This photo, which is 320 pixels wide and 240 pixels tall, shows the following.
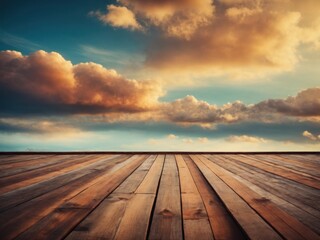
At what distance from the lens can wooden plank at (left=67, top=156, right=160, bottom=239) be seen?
1.24m

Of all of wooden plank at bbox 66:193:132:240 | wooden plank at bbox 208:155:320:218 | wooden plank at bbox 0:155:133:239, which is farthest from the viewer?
wooden plank at bbox 208:155:320:218

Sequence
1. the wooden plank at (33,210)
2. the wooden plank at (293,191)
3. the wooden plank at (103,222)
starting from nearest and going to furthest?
the wooden plank at (103,222), the wooden plank at (33,210), the wooden plank at (293,191)

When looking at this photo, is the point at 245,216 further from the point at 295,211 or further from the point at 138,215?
the point at 138,215

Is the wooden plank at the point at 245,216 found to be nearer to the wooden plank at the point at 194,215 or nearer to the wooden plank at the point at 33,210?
the wooden plank at the point at 194,215

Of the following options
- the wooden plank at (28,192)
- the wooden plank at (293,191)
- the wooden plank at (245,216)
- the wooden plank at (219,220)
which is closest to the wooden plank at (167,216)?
the wooden plank at (219,220)

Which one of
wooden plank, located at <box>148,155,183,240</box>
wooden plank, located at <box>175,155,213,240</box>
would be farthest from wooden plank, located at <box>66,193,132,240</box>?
wooden plank, located at <box>175,155,213,240</box>

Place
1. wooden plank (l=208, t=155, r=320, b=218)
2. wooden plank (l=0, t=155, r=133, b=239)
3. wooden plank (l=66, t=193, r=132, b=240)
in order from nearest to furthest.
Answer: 1. wooden plank (l=66, t=193, r=132, b=240)
2. wooden plank (l=0, t=155, r=133, b=239)
3. wooden plank (l=208, t=155, r=320, b=218)

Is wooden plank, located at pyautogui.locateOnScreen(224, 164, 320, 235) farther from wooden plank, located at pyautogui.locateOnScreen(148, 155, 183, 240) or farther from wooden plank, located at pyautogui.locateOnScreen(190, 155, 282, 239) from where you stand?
wooden plank, located at pyautogui.locateOnScreen(148, 155, 183, 240)

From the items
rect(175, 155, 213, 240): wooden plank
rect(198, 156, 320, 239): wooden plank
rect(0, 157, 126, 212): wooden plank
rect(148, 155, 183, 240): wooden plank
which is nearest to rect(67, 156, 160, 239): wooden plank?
rect(148, 155, 183, 240): wooden plank

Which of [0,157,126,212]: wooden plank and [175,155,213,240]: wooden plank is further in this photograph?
[0,157,126,212]: wooden plank

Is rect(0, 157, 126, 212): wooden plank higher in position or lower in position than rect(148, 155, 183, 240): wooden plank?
higher

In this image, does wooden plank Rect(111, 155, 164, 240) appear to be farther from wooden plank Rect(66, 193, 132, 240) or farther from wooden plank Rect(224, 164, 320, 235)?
wooden plank Rect(224, 164, 320, 235)

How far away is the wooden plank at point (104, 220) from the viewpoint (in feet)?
4.08

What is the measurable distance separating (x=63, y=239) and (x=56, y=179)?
1.74 m
